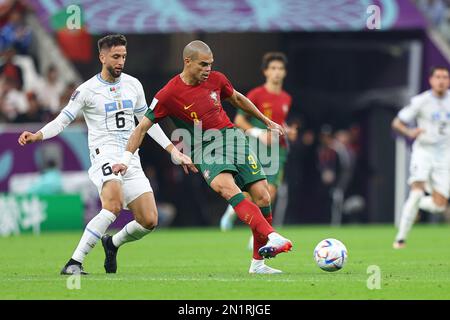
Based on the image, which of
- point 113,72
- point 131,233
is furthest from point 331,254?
point 113,72

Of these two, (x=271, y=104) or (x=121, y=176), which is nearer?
(x=121, y=176)

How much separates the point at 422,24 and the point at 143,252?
37.1ft

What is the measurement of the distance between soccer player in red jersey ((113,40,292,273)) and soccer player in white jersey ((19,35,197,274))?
38 cm

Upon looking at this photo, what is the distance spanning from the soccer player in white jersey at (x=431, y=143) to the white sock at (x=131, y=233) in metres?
5.73

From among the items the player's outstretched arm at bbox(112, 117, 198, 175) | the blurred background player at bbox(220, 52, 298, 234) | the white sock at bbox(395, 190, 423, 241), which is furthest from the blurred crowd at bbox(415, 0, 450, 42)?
the player's outstretched arm at bbox(112, 117, 198, 175)

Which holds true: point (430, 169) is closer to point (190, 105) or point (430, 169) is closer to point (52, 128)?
point (190, 105)

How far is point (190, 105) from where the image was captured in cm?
1094

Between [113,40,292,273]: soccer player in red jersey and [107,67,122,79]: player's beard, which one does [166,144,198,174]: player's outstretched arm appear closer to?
[113,40,292,273]: soccer player in red jersey

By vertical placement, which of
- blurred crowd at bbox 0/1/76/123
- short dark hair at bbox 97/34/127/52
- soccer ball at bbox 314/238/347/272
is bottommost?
soccer ball at bbox 314/238/347/272

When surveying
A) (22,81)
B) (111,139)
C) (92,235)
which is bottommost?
(92,235)

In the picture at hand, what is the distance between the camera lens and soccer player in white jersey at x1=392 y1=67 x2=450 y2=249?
1620cm

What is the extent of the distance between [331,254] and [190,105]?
79.7 inches

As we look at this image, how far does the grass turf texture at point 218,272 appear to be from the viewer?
920 centimetres

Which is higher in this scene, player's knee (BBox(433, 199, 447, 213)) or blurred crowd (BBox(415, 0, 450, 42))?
blurred crowd (BBox(415, 0, 450, 42))
